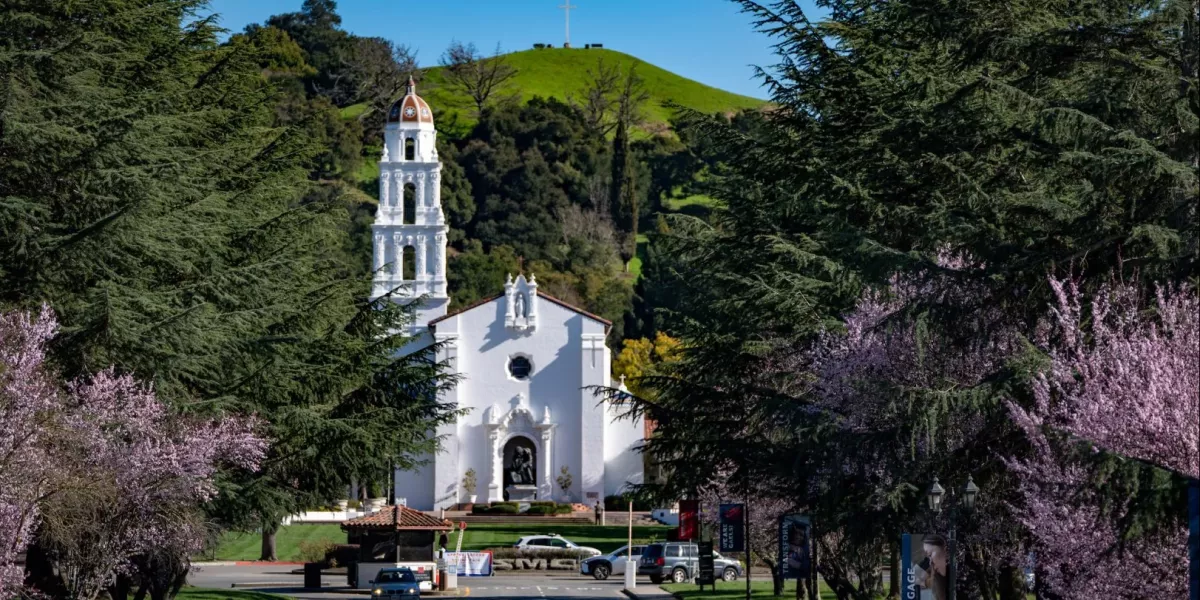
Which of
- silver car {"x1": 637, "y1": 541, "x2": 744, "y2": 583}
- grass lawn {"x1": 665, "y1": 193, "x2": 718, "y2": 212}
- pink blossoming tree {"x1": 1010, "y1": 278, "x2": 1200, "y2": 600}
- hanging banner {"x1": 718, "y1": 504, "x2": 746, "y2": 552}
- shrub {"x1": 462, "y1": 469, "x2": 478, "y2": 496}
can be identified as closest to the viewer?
pink blossoming tree {"x1": 1010, "y1": 278, "x2": 1200, "y2": 600}

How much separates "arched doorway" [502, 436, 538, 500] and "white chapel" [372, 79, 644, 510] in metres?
0.05

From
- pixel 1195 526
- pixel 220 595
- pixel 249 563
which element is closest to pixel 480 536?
pixel 249 563

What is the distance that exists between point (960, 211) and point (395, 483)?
65763mm

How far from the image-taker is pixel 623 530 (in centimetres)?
7344

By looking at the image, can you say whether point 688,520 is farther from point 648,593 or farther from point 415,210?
point 415,210

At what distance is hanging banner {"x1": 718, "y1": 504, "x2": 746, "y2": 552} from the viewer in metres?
32.2

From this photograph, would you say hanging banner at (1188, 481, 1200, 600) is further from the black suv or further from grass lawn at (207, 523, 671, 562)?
grass lawn at (207, 523, 671, 562)

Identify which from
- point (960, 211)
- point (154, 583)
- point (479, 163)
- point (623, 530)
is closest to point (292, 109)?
point (479, 163)

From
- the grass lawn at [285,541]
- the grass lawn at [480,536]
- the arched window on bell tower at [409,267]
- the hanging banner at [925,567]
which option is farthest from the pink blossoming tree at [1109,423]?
the arched window on bell tower at [409,267]

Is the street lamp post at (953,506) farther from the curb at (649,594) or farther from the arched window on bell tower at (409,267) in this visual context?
the arched window on bell tower at (409,267)

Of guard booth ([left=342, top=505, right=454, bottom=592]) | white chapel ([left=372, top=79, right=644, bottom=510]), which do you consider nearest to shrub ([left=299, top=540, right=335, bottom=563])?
guard booth ([left=342, top=505, right=454, bottom=592])

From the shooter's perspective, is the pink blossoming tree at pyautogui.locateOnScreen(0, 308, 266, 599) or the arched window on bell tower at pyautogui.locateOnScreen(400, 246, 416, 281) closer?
the pink blossoming tree at pyautogui.locateOnScreen(0, 308, 266, 599)

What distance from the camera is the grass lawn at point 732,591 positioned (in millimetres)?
40469

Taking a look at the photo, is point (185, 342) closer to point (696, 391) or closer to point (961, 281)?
point (696, 391)
